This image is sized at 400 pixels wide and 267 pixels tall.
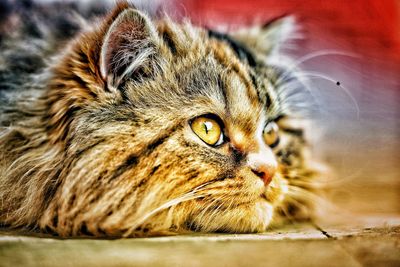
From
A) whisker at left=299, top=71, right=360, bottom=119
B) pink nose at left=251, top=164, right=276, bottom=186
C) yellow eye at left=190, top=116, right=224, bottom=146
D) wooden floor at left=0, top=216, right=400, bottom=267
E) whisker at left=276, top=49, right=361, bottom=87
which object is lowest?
wooden floor at left=0, top=216, right=400, bottom=267

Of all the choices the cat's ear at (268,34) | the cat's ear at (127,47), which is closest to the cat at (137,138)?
the cat's ear at (127,47)

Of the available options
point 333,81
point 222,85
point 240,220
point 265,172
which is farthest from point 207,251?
point 333,81

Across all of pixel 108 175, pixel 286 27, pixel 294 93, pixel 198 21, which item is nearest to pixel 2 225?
pixel 108 175

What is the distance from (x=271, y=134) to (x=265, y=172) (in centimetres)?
34

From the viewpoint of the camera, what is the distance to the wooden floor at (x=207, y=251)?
1422 mm

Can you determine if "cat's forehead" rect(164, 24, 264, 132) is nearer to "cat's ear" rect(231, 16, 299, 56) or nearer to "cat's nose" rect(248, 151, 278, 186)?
"cat's nose" rect(248, 151, 278, 186)

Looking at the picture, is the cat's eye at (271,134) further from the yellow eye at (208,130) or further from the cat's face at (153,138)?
the yellow eye at (208,130)

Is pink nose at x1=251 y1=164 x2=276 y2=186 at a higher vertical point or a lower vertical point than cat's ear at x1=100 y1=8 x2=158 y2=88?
lower


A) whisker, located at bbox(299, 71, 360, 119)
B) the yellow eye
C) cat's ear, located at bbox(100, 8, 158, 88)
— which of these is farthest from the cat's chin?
A: whisker, located at bbox(299, 71, 360, 119)

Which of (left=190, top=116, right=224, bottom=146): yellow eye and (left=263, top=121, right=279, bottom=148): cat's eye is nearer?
(left=190, top=116, right=224, bottom=146): yellow eye

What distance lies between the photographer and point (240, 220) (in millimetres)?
1698

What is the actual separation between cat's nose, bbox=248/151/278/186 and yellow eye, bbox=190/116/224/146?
14cm

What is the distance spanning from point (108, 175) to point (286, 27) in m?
1.14

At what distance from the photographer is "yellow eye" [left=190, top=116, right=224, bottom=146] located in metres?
1.70
